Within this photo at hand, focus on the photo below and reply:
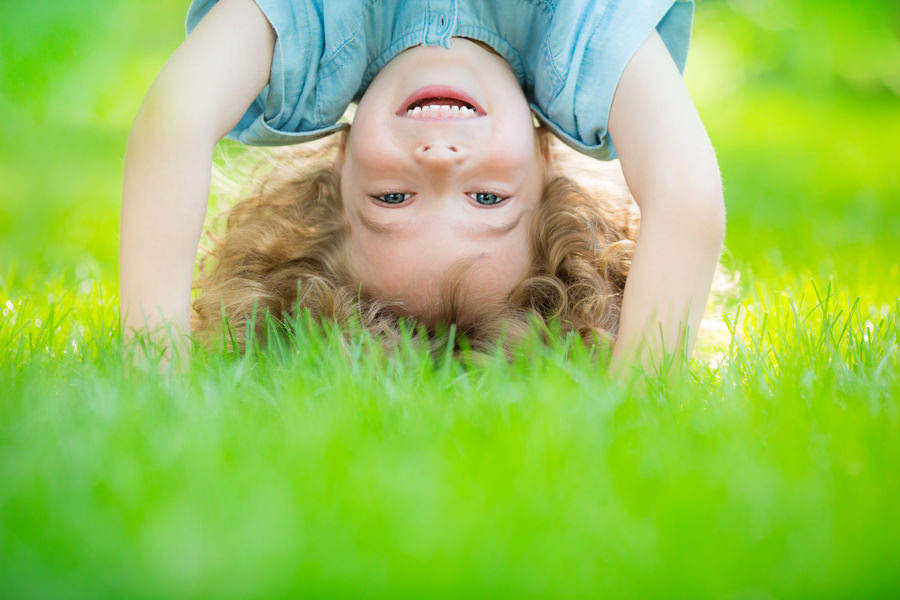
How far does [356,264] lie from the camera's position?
2.18 metres

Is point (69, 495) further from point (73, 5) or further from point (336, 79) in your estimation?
point (73, 5)

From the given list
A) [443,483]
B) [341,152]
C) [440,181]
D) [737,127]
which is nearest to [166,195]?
[440,181]

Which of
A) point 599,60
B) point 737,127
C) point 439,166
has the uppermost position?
point 737,127

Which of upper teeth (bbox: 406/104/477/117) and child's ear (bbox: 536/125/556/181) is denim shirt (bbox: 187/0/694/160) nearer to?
child's ear (bbox: 536/125/556/181)

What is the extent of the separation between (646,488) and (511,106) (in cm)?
119

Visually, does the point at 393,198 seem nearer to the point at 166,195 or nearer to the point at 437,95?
the point at 437,95

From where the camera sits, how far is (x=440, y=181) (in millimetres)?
2021

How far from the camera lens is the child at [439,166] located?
1.78m

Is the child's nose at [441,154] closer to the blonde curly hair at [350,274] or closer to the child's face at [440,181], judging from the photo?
the child's face at [440,181]

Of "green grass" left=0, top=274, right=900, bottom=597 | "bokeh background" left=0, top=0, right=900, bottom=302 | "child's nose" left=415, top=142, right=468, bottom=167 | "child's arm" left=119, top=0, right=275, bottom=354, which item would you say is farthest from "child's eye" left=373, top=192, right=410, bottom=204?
"bokeh background" left=0, top=0, right=900, bottom=302

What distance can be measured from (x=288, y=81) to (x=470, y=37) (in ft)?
1.54

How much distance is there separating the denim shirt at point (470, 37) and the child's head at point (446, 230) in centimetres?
8

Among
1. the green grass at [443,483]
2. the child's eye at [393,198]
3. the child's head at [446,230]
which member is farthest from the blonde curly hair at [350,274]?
the green grass at [443,483]

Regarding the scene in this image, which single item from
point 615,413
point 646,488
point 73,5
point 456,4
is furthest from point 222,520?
point 73,5
